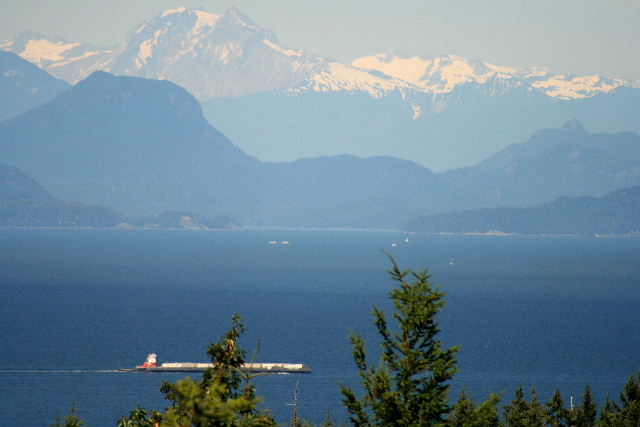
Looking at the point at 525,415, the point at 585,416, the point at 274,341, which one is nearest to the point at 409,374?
the point at 525,415

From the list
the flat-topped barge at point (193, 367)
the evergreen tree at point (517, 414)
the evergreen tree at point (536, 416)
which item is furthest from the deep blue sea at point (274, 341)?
the evergreen tree at point (536, 416)

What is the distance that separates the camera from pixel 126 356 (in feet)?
392

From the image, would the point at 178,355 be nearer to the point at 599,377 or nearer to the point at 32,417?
the point at 32,417

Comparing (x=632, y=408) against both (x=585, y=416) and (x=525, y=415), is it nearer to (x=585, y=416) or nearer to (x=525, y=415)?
(x=585, y=416)

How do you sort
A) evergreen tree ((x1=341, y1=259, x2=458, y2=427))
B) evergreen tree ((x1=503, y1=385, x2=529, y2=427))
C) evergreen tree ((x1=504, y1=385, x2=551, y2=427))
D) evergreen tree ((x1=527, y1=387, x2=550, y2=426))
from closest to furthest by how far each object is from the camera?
evergreen tree ((x1=341, y1=259, x2=458, y2=427)) < evergreen tree ((x1=527, y1=387, x2=550, y2=426)) < evergreen tree ((x1=504, y1=385, x2=551, y2=427)) < evergreen tree ((x1=503, y1=385, x2=529, y2=427))

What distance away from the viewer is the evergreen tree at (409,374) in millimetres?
29484

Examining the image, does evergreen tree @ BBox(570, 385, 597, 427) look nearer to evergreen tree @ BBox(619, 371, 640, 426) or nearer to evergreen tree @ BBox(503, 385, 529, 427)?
evergreen tree @ BBox(619, 371, 640, 426)

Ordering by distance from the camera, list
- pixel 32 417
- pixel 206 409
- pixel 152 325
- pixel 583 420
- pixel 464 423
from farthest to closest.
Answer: pixel 152 325
pixel 32 417
pixel 583 420
pixel 464 423
pixel 206 409

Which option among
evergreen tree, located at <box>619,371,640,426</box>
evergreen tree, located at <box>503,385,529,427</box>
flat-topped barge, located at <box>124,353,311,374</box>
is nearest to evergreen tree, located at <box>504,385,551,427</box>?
evergreen tree, located at <box>503,385,529,427</box>

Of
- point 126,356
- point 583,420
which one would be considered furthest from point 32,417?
point 583,420

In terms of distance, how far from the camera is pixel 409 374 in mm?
30172

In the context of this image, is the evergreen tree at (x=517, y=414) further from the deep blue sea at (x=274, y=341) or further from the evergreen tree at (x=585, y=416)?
the deep blue sea at (x=274, y=341)

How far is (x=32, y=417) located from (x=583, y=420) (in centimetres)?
4420

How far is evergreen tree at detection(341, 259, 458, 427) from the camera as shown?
96.7 feet
